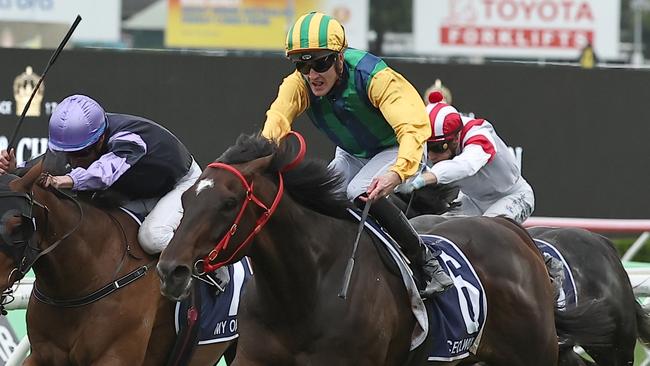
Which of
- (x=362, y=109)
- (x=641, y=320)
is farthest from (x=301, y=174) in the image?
(x=641, y=320)

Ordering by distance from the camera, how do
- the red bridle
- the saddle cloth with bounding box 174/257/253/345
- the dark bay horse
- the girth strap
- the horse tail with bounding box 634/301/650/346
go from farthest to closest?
1. the horse tail with bounding box 634/301/650/346
2. the dark bay horse
3. the saddle cloth with bounding box 174/257/253/345
4. the girth strap
5. the red bridle

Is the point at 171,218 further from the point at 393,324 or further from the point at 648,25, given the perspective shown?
the point at 648,25

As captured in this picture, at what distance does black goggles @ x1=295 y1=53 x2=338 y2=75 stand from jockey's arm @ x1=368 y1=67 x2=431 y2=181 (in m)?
0.18

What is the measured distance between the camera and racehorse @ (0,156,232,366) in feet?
15.5

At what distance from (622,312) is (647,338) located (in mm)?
315

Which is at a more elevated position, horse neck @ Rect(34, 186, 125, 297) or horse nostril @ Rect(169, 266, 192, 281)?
horse nostril @ Rect(169, 266, 192, 281)

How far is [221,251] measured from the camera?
396cm

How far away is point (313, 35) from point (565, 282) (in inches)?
77.7

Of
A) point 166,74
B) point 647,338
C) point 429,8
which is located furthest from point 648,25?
point 647,338

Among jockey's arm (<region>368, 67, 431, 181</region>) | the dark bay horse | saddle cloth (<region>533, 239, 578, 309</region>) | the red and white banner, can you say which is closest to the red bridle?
jockey's arm (<region>368, 67, 431, 181</region>)

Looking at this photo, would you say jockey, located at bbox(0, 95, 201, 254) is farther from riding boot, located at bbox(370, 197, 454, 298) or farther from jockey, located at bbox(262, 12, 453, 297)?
riding boot, located at bbox(370, 197, 454, 298)

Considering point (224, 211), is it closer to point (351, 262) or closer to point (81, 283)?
point (351, 262)

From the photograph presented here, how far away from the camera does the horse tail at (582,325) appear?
549 cm

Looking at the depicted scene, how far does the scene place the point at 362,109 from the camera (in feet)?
15.6
